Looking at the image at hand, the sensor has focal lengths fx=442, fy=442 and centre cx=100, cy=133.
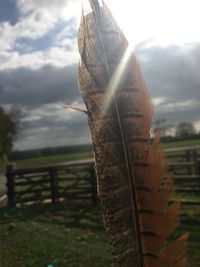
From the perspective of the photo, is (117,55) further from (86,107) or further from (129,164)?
(129,164)

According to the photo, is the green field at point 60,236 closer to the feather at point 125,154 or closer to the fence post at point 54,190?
the fence post at point 54,190

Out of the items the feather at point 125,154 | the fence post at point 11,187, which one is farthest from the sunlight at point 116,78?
the fence post at point 11,187

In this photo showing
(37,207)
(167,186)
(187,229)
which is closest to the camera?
(167,186)

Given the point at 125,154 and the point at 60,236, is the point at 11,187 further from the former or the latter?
the point at 125,154

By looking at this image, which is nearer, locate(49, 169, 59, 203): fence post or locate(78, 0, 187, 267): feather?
locate(78, 0, 187, 267): feather

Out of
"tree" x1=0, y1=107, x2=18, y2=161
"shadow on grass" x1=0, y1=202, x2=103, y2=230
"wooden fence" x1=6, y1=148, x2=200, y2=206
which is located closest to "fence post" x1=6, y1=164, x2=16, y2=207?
"wooden fence" x1=6, y1=148, x2=200, y2=206

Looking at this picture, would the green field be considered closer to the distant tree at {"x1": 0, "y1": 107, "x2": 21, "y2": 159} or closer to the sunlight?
the sunlight

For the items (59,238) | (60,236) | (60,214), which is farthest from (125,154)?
(60,214)

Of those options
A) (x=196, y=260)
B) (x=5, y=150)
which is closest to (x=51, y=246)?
(x=196, y=260)
